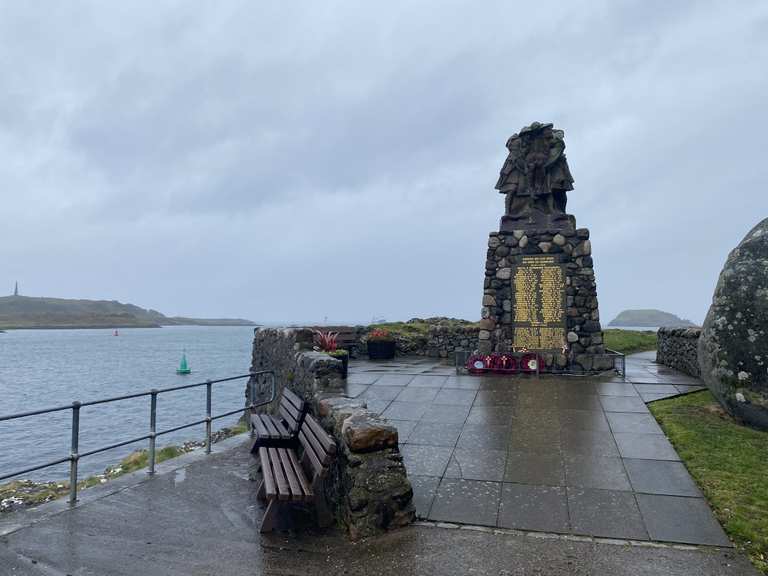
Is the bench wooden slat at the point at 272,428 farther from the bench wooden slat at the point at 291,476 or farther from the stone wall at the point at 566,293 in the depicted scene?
the stone wall at the point at 566,293

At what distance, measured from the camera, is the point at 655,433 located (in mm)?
7391

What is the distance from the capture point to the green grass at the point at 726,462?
15.4ft

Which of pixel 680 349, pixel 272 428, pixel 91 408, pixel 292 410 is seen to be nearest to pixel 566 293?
pixel 680 349

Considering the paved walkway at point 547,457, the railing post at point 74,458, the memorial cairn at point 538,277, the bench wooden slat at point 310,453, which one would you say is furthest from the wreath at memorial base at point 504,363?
the railing post at point 74,458

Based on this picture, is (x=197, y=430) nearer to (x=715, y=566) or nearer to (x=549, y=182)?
(x=549, y=182)

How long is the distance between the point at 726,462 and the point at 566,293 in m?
6.75

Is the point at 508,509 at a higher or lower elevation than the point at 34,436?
higher

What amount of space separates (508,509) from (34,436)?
67.1ft

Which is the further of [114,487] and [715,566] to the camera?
[114,487]

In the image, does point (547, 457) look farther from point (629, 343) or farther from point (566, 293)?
point (629, 343)

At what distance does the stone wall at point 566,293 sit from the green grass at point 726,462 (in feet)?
11.2

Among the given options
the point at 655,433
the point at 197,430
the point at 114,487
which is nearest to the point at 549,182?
the point at 655,433

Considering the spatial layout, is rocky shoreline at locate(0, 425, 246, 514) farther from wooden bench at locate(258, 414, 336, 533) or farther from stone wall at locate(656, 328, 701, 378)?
stone wall at locate(656, 328, 701, 378)

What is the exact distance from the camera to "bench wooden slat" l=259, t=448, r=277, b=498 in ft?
15.9
